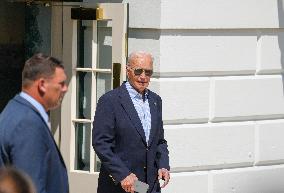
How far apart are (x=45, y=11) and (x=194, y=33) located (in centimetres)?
154

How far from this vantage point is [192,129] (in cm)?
721

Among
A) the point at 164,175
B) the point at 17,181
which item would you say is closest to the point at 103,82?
the point at 164,175

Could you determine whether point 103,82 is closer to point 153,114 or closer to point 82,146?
point 82,146

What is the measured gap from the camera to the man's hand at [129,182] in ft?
18.0

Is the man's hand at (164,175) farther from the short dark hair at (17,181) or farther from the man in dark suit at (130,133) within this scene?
the short dark hair at (17,181)

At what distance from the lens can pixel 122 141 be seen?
561 cm

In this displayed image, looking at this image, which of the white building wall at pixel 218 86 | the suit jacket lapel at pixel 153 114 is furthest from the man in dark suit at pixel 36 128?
the white building wall at pixel 218 86

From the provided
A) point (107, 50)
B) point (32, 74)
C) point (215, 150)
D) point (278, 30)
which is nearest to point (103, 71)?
point (107, 50)

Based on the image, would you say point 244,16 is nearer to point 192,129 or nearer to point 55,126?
point 192,129

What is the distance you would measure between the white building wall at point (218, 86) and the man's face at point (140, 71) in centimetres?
137

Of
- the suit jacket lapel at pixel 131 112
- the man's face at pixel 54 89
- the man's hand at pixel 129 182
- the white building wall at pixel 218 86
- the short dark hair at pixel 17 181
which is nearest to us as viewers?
the short dark hair at pixel 17 181

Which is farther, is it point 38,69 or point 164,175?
point 164,175

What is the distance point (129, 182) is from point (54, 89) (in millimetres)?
1559

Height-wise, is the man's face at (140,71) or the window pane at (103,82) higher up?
the man's face at (140,71)
